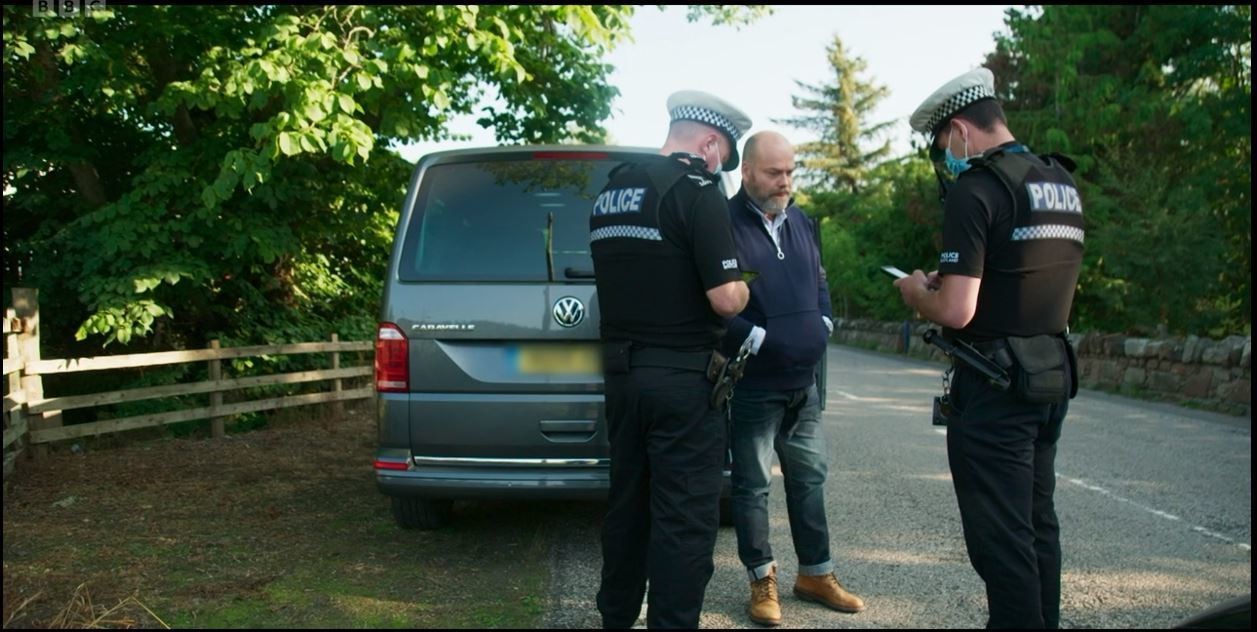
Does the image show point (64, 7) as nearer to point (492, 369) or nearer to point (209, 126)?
point (209, 126)

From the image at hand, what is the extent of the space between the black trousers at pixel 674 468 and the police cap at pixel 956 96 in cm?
121

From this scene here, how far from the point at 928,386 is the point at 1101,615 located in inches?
447

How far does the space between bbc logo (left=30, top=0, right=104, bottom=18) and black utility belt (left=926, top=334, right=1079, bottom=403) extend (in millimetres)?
7631

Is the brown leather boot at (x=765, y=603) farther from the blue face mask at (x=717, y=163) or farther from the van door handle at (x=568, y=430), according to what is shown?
the blue face mask at (x=717, y=163)

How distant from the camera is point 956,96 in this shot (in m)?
3.23

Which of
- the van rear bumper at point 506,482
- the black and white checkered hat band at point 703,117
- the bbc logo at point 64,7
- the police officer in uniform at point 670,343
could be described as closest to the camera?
the police officer in uniform at point 670,343

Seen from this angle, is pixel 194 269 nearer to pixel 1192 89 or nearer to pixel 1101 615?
pixel 1101 615

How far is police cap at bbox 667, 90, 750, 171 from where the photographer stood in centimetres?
360

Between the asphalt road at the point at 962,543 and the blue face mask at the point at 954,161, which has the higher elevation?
the blue face mask at the point at 954,161

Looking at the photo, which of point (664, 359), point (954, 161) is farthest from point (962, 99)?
point (664, 359)

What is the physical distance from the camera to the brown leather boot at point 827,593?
4.10 m

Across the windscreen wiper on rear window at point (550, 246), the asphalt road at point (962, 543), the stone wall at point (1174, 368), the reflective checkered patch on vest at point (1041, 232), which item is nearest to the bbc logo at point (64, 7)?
the windscreen wiper on rear window at point (550, 246)

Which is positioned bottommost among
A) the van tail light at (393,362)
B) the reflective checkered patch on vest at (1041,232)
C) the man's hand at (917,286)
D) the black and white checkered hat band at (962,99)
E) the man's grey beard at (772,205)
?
the van tail light at (393,362)

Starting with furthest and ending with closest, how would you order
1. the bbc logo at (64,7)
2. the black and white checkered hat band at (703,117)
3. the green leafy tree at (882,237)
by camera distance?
1. the green leafy tree at (882,237)
2. the bbc logo at (64,7)
3. the black and white checkered hat band at (703,117)
